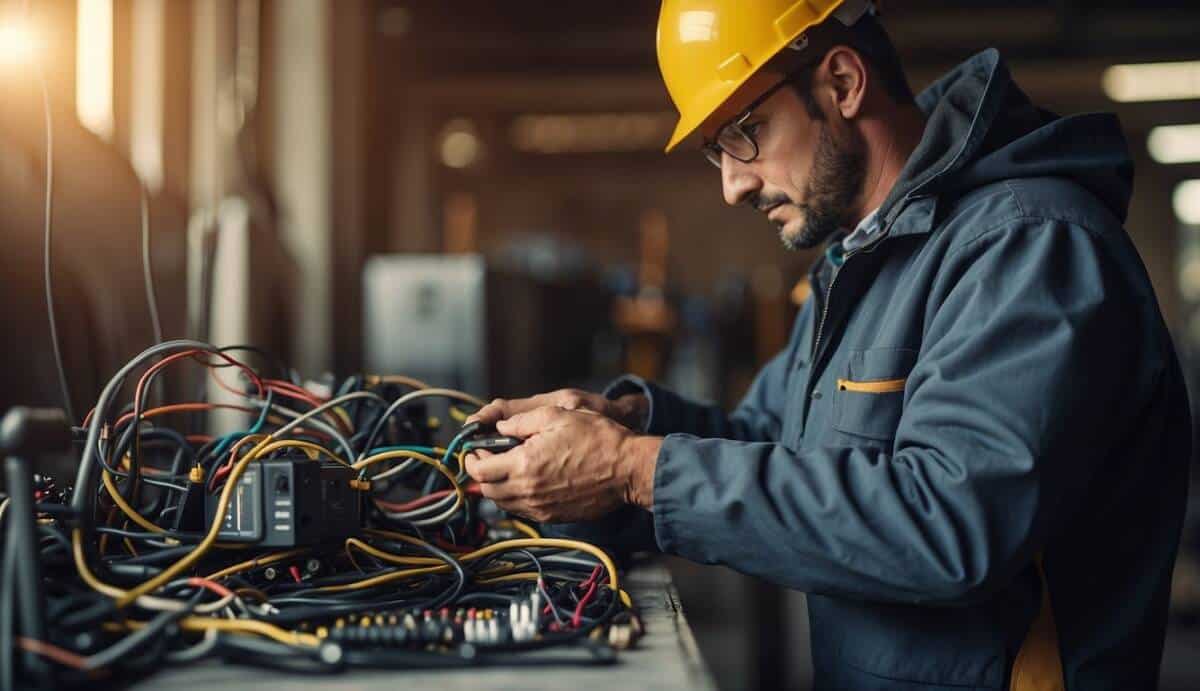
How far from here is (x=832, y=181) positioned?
1.51 m

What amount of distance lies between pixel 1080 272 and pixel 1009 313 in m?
0.11

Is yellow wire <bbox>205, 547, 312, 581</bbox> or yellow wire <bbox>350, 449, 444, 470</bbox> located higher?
yellow wire <bbox>350, 449, 444, 470</bbox>

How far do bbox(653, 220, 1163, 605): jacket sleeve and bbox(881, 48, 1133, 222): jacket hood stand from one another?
0.16 m

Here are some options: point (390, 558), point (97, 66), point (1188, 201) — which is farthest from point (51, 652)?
point (1188, 201)

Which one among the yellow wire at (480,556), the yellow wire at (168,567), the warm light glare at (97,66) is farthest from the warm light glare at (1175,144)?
the yellow wire at (168,567)

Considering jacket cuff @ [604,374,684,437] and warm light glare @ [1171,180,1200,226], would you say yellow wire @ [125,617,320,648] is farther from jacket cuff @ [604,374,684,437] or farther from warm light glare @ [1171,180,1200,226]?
warm light glare @ [1171,180,1200,226]

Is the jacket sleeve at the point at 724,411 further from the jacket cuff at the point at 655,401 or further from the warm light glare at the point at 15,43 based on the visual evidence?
the warm light glare at the point at 15,43

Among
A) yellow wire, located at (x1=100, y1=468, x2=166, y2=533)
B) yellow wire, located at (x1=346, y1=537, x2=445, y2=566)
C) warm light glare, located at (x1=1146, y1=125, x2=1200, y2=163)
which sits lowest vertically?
yellow wire, located at (x1=346, y1=537, x2=445, y2=566)

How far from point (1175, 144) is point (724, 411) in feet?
33.1

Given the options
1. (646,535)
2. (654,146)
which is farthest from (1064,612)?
(654,146)

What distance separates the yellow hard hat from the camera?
4.75ft

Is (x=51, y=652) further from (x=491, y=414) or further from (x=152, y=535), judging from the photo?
(x=491, y=414)

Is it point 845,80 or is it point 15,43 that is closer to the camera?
point 845,80

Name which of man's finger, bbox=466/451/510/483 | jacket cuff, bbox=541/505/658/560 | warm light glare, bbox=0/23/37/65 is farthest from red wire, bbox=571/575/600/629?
warm light glare, bbox=0/23/37/65
